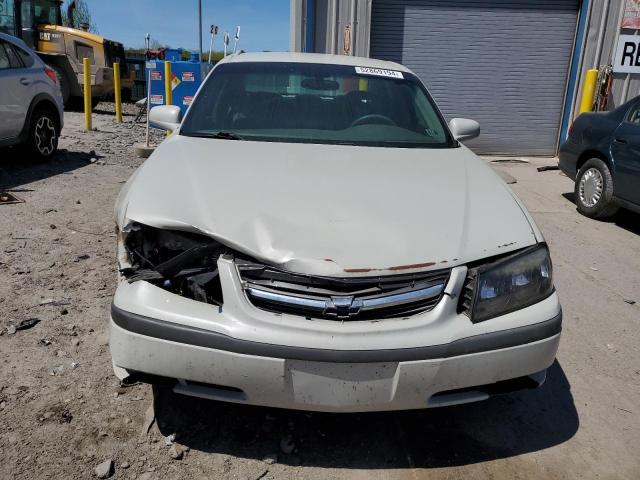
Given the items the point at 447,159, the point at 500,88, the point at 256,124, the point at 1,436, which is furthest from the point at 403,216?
the point at 500,88

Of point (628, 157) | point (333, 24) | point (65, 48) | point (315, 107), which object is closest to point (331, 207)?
point (315, 107)

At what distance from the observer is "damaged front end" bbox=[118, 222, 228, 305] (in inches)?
83.6

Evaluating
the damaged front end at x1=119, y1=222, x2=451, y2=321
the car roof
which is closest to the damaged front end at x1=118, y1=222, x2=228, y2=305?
the damaged front end at x1=119, y1=222, x2=451, y2=321

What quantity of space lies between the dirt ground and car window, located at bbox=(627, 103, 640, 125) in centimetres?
288

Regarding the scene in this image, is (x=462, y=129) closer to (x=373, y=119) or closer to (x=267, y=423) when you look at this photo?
(x=373, y=119)

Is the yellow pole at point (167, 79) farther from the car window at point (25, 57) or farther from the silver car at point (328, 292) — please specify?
the silver car at point (328, 292)

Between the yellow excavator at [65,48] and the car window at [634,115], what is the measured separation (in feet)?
46.1

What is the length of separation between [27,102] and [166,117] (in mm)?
4594

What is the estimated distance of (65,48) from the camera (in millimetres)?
16125

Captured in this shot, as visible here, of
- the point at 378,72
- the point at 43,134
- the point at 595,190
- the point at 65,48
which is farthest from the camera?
the point at 65,48

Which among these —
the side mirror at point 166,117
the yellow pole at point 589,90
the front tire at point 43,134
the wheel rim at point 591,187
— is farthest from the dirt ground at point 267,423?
the yellow pole at point 589,90

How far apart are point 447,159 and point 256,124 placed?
1134mm

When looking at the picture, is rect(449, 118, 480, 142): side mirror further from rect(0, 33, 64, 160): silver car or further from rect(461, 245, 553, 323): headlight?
rect(0, 33, 64, 160): silver car

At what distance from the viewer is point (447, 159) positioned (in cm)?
312
